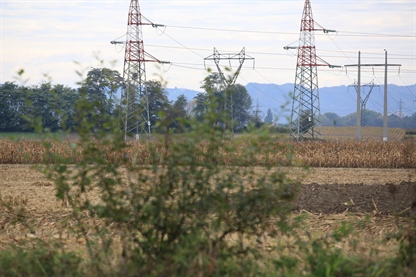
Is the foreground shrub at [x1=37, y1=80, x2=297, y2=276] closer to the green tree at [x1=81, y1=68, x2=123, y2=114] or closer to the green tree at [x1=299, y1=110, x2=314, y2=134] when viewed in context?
the green tree at [x1=81, y1=68, x2=123, y2=114]

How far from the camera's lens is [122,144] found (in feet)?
25.8

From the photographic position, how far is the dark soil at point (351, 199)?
47.2 feet

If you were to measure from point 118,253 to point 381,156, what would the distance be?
1105 inches

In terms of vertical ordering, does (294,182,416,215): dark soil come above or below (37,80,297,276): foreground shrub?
below

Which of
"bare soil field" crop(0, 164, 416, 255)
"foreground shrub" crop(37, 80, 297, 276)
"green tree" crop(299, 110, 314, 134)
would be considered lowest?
"bare soil field" crop(0, 164, 416, 255)

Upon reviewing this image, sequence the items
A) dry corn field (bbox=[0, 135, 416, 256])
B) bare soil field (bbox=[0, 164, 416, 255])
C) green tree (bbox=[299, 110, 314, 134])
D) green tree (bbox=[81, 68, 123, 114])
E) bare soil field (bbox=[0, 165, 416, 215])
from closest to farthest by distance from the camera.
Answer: green tree (bbox=[81, 68, 123, 114]), dry corn field (bbox=[0, 135, 416, 256]), bare soil field (bbox=[0, 164, 416, 255]), bare soil field (bbox=[0, 165, 416, 215]), green tree (bbox=[299, 110, 314, 134])

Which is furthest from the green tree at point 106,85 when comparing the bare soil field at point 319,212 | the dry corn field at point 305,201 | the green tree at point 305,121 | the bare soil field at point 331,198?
the green tree at point 305,121

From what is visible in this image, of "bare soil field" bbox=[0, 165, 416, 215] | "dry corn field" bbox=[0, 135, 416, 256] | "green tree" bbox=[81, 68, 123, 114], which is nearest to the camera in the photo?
"green tree" bbox=[81, 68, 123, 114]

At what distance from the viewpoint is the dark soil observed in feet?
47.2

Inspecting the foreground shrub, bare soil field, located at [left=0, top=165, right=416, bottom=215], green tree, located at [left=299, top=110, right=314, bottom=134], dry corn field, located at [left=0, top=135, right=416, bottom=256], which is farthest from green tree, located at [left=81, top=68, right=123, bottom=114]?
green tree, located at [left=299, top=110, right=314, bottom=134]

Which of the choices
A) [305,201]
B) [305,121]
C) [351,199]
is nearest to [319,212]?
[305,201]

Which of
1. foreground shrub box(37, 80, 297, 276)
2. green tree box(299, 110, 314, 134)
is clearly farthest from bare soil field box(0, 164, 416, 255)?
green tree box(299, 110, 314, 134)

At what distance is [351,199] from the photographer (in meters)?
15.3

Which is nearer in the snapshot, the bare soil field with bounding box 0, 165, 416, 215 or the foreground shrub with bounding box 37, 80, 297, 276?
the foreground shrub with bounding box 37, 80, 297, 276
